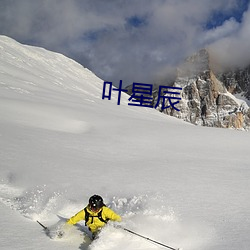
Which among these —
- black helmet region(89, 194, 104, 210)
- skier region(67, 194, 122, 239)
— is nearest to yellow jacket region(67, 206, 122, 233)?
skier region(67, 194, 122, 239)

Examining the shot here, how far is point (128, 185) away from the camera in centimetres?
783

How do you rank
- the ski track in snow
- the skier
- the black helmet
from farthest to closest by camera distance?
the skier
the black helmet
the ski track in snow

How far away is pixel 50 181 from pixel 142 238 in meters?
3.51

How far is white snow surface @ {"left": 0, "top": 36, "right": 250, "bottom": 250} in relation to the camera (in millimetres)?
5328

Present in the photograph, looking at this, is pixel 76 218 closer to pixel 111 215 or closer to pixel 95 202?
pixel 95 202

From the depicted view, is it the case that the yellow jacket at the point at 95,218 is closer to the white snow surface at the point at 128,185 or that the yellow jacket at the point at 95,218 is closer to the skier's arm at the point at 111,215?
the skier's arm at the point at 111,215

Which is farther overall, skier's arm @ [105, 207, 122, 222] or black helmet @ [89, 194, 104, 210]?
skier's arm @ [105, 207, 122, 222]

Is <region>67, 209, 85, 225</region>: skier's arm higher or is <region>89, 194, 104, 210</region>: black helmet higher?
<region>89, 194, 104, 210</region>: black helmet

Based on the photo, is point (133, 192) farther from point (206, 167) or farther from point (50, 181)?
point (206, 167)

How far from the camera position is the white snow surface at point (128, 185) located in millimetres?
5328

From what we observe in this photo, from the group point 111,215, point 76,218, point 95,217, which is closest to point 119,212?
point 111,215

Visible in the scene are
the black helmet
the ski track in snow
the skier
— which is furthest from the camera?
the skier

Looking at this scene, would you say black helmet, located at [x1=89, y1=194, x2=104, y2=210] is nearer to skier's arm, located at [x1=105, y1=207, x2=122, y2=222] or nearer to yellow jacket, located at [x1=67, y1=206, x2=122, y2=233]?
yellow jacket, located at [x1=67, y1=206, x2=122, y2=233]

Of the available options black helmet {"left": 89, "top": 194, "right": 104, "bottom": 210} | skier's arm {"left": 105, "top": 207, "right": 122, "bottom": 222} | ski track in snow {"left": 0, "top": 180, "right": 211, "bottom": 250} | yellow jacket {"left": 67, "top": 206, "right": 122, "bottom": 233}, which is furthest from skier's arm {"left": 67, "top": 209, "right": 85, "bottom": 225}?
skier's arm {"left": 105, "top": 207, "right": 122, "bottom": 222}
